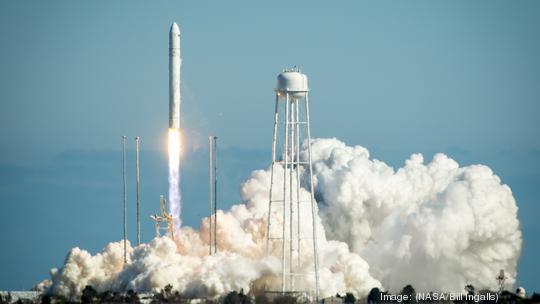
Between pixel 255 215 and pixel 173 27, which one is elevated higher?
pixel 173 27

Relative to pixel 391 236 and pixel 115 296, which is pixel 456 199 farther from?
pixel 115 296

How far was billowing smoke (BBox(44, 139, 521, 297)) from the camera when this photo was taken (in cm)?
10806

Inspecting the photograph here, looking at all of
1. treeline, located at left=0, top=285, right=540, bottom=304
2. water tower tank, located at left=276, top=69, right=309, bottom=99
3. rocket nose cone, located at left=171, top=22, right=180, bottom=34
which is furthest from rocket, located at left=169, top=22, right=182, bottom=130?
treeline, located at left=0, top=285, right=540, bottom=304

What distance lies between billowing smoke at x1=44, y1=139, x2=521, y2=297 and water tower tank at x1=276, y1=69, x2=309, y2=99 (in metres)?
9.14

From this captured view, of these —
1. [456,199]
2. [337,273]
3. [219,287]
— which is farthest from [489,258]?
[219,287]

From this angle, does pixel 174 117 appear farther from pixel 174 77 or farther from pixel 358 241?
pixel 358 241

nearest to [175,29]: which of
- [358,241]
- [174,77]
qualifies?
[174,77]

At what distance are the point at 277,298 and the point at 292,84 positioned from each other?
11650mm

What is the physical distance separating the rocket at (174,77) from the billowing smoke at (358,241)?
6657 millimetres

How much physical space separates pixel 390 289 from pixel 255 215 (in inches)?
361

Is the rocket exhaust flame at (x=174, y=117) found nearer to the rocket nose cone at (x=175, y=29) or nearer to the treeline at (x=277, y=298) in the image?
the rocket nose cone at (x=175, y=29)

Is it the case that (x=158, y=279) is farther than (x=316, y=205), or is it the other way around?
(x=316, y=205)

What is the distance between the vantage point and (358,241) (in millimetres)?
122562

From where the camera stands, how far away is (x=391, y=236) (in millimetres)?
120312
